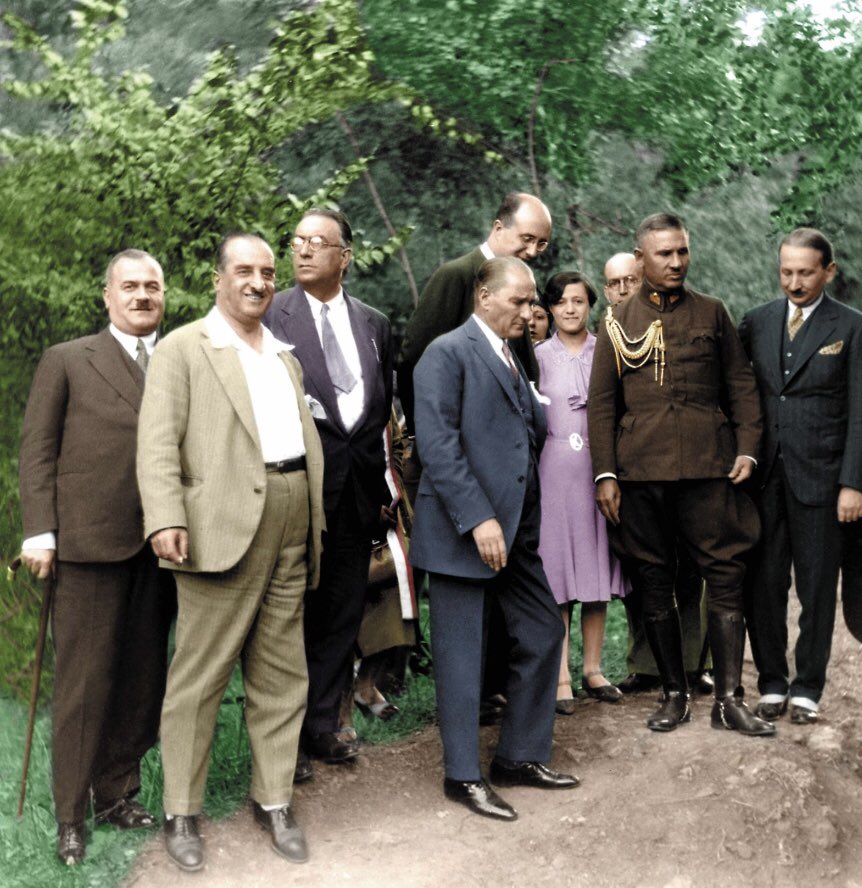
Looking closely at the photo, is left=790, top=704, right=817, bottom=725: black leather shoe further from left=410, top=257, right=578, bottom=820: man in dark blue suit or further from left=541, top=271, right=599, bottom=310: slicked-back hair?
left=541, top=271, right=599, bottom=310: slicked-back hair

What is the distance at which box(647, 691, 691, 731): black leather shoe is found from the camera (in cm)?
543

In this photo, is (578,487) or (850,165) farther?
(850,165)

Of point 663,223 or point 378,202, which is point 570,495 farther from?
point 378,202

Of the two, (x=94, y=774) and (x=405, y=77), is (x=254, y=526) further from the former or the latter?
(x=405, y=77)

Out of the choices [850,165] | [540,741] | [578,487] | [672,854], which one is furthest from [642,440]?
[850,165]

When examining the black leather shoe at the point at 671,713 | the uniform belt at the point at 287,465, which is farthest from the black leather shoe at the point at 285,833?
the black leather shoe at the point at 671,713

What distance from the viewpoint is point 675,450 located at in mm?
5332

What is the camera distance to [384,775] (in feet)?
17.0

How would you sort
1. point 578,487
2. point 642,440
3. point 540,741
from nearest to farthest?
point 540,741
point 642,440
point 578,487

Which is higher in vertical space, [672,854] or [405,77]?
[405,77]

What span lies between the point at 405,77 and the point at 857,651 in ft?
14.6

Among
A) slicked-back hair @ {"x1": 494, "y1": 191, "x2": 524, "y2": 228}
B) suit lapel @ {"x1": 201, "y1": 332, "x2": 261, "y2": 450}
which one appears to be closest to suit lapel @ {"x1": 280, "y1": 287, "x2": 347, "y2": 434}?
suit lapel @ {"x1": 201, "y1": 332, "x2": 261, "y2": 450}

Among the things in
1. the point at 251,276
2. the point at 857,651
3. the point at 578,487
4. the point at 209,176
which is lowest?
the point at 857,651

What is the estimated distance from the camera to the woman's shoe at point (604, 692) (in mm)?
5930
